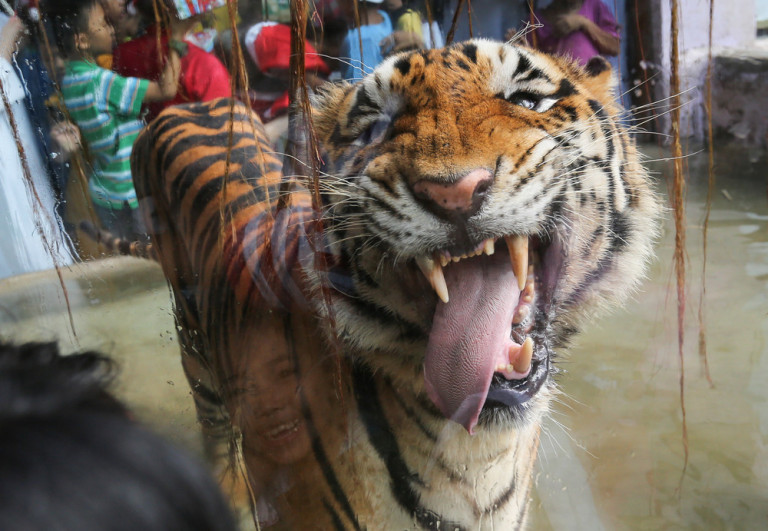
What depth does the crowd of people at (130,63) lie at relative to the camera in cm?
61

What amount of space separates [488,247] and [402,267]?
0.33 ft

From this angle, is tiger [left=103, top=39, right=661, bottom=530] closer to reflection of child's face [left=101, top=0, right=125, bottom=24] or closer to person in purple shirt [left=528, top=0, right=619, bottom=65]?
person in purple shirt [left=528, top=0, right=619, bottom=65]

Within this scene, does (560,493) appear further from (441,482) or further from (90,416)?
(90,416)

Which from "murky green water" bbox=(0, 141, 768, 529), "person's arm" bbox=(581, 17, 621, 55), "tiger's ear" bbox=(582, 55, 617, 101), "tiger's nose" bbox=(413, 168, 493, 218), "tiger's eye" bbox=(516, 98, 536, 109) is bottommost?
"murky green water" bbox=(0, 141, 768, 529)

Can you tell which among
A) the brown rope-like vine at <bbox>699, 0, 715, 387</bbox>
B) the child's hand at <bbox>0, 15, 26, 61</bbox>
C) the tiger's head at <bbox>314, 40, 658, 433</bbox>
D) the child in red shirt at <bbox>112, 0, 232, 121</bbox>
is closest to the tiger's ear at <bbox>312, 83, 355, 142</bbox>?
the tiger's head at <bbox>314, 40, 658, 433</bbox>

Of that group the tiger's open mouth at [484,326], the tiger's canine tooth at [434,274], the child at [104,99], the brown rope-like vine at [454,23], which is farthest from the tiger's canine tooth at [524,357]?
the child at [104,99]

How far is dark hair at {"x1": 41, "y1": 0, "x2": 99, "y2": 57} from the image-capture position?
23.6 inches

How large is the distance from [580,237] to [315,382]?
0.39 metres

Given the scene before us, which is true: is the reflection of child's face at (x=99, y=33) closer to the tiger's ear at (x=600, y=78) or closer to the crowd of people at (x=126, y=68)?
the crowd of people at (x=126, y=68)

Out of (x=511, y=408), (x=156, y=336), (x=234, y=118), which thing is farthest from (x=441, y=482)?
(x=234, y=118)

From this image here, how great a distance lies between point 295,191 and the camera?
658 millimetres

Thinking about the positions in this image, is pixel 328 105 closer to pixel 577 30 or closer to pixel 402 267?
pixel 402 267

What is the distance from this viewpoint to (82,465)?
346 mm

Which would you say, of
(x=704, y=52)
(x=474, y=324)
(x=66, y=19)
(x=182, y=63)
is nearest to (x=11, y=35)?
(x=66, y=19)
